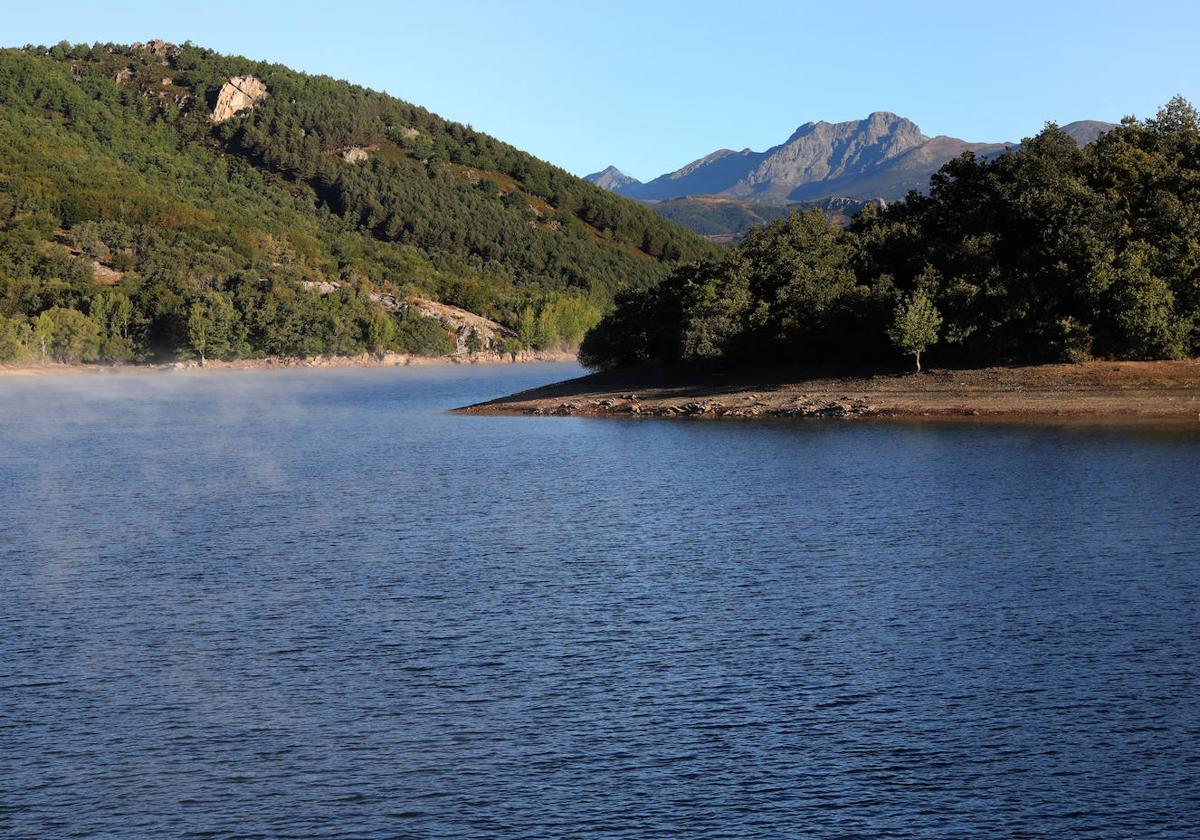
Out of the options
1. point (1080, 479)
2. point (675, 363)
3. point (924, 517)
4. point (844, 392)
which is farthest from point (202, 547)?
point (675, 363)

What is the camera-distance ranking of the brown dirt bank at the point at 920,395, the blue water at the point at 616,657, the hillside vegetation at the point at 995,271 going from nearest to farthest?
1. the blue water at the point at 616,657
2. the brown dirt bank at the point at 920,395
3. the hillside vegetation at the point at 995,271

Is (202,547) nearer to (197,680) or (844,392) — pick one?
(197,680)

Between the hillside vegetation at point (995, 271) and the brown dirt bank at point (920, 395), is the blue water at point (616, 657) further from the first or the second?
the hillside vegetation at point (995, 271)

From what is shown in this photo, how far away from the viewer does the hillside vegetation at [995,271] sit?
98.8m

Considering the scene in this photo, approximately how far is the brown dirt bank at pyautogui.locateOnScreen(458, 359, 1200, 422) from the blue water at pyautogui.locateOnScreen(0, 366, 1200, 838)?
25.5 metres

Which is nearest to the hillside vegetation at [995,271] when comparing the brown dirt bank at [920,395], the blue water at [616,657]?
the brown dirt bank at [920,395]

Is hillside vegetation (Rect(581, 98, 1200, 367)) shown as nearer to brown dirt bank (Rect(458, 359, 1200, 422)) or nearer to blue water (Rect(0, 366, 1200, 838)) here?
brown dirt bank (Rect(458, 359, 1200, 422))

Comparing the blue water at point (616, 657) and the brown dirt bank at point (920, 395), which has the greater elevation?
the brown dirt bank at point (920, 395)

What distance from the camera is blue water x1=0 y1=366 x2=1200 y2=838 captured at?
22.8 meters

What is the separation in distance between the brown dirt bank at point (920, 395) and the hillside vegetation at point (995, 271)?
272 cm

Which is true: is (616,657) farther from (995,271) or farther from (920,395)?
(995,271)

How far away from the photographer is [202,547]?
49.6m

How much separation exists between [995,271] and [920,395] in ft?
42.7

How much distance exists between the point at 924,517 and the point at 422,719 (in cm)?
3117
